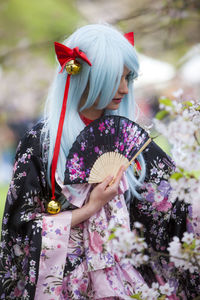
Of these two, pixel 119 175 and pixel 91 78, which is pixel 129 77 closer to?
pixel 91 78

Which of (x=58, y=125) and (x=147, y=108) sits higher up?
(x=147, y=108)

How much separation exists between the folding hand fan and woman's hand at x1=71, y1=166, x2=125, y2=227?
0.03m

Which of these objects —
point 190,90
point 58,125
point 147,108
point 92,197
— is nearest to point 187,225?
point 92,197

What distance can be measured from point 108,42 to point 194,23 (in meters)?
2.94

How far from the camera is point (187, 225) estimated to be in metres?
1.52

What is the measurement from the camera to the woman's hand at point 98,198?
1.38 metres

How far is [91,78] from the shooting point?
1.36 metres

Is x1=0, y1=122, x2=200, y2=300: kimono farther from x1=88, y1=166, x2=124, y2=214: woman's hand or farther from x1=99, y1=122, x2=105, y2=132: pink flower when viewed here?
x1=99, y1=122, x2=105, y2=132: pink flower

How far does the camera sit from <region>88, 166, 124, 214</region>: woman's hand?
4.52ft

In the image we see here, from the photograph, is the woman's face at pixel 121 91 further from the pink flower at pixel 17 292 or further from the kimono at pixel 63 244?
the pink flower at pixel 17 292

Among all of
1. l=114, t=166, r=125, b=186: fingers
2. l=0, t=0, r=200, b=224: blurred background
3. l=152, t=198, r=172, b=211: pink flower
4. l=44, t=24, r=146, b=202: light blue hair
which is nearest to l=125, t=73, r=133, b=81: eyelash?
l=44, t=24, r=146, b=202: light blue hair

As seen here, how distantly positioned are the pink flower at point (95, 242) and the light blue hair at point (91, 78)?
181 mm

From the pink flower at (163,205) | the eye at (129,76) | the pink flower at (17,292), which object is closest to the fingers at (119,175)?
the pink flower at (163,205)

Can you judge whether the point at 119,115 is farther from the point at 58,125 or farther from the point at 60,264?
the point at 60,264
